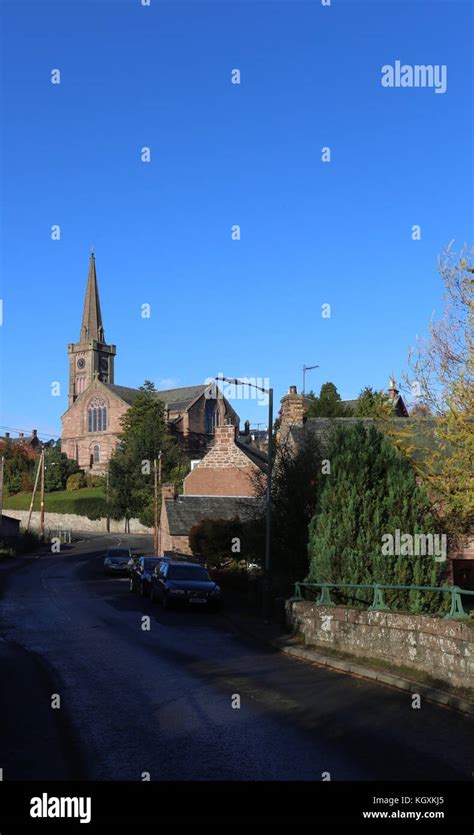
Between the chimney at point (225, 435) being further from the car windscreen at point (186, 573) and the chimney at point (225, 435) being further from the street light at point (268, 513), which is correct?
the street light at point (268, 513)

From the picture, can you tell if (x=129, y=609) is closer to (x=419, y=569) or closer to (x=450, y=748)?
(x=419, y=569)

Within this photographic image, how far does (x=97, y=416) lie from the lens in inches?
4365

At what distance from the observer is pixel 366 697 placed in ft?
36.6

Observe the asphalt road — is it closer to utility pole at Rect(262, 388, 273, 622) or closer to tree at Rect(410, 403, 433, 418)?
utility pole at Rect(262, 388, 273, 622)

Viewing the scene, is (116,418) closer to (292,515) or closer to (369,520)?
(292,515)

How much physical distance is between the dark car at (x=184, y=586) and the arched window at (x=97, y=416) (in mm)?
82916

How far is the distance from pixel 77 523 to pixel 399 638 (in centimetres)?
7771

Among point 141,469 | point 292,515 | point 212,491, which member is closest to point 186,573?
point 292,515

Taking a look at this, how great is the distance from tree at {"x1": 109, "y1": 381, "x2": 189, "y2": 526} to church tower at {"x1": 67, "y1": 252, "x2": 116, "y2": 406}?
37.2 metres

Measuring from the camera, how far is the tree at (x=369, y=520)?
58.7ft

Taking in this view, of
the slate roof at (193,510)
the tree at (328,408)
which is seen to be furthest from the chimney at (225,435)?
the tree at (328,408)

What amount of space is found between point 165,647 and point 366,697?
22.3 feet

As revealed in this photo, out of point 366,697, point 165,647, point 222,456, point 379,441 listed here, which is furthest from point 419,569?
point 222,456

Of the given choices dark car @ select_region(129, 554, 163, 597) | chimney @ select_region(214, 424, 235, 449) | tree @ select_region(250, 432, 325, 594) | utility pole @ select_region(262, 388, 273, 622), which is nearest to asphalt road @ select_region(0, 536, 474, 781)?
utility pole @ select_region(262, 388, 273, 622)
